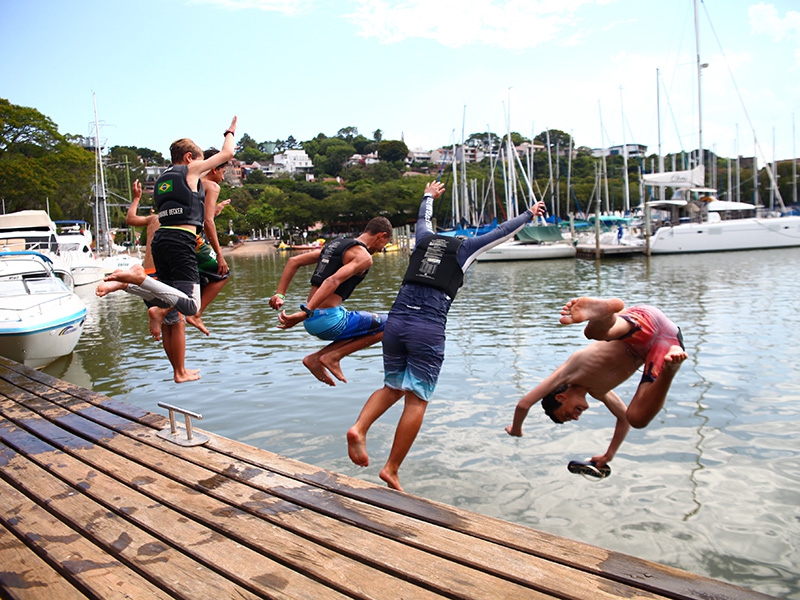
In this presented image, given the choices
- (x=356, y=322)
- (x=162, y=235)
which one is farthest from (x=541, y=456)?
(x=162, y=235)

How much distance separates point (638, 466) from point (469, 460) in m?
2.16

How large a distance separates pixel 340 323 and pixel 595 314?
3176 millimetres

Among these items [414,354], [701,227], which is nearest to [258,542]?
[414,354]

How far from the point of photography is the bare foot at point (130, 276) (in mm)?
6184

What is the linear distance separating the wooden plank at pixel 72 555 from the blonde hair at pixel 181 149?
12.3ft

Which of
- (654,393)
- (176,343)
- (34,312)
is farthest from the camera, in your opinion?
(34,312)

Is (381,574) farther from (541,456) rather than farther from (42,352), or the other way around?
(42,352)

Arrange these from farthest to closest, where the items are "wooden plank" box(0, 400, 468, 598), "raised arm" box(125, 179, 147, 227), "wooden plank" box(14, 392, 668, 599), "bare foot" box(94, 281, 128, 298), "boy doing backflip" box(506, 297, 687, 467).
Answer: "raised arm" box(125, 179, 147, 227) < "bare foot" box(94, 281, 128, 298) < "boy doing backflip" box(506, 297, 687, 467) < "wooden plank" box(0, 400, 468, 598) < "wooden plank" box(14, 392, 668, 599)

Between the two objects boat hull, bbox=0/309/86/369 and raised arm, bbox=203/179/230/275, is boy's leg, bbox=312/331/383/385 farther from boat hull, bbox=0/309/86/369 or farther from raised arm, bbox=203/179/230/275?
boat hull, bbox=0/309/86/369

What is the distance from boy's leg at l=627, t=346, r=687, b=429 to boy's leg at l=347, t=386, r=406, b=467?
205cm

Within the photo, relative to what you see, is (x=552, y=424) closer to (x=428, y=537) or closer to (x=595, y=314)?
(x=595, y=314)

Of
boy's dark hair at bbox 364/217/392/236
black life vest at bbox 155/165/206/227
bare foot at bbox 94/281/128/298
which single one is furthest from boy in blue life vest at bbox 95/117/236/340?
boy's dark hair at bbox 364/217/392/236

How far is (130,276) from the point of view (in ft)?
20.5

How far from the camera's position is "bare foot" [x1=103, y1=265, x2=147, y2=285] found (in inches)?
243
